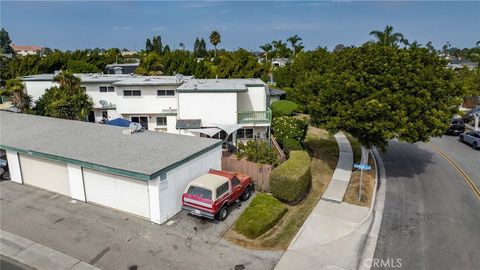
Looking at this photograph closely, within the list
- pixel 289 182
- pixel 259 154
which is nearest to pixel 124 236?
pixel 289 182

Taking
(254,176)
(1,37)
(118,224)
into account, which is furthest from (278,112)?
(1,37)

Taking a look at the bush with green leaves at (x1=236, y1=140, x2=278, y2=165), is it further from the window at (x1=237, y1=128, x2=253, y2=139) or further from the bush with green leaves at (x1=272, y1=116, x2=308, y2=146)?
the window at (x1=237, y1=128, x2=253, y2=139)

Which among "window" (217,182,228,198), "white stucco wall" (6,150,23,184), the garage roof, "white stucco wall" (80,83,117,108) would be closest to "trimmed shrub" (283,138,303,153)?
the garage roof

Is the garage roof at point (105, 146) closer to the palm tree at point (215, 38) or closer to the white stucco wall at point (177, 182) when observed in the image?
the white stucco wall at point (177, 182)

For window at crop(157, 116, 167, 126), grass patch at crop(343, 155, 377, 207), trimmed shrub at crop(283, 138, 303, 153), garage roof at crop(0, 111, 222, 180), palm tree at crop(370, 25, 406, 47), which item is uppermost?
palm tree at crop(370, 25, 406, 47)

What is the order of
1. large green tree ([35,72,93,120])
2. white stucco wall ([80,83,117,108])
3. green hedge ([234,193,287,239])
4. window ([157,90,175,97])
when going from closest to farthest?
1. green hedge ([234,193,287,239])
2. window ([157,90,175,97])
3. large green tree ([35,72,93,120])
4. white stucco wall ([80,83,117,108])

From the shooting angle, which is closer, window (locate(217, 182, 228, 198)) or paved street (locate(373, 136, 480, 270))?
paved street (locate(373, 136, 480, 270))

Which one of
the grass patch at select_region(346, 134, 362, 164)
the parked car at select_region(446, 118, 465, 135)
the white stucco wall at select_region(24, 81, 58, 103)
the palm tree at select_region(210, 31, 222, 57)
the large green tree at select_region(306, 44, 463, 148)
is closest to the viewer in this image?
the large green tree at select_region(306, 44, 463, 148)

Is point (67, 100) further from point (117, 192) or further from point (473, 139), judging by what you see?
point (473, 139)
